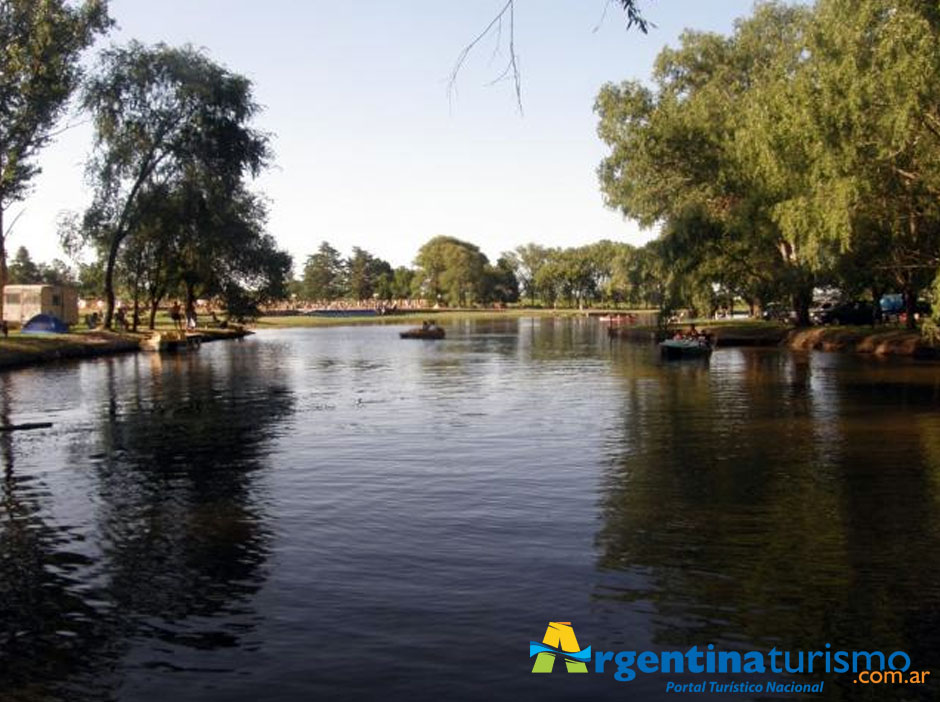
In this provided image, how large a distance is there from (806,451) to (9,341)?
5211 centimetres

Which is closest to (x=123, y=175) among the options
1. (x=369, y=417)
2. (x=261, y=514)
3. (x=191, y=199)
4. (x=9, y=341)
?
(x=191, y=199)

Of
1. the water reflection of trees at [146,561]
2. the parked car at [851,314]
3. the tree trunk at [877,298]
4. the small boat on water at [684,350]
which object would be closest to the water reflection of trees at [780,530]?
the water reflection of trees at [146,561]

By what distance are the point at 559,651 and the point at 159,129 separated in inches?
2651

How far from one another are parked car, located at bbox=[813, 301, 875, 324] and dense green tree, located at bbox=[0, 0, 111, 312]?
60528 mm

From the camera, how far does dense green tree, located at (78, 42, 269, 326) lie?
6631 centimetres

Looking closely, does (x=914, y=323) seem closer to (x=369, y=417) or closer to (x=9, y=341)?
(x=369, y=417)

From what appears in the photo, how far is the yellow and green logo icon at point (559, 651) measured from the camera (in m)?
9.36

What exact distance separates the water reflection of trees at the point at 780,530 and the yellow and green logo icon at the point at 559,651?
0.99 meters

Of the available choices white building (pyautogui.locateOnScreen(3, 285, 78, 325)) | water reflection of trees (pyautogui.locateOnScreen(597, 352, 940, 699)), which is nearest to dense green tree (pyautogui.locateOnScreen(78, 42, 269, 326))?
white building (pyautogui.locateOnScreen(3, 285, 78, 325))

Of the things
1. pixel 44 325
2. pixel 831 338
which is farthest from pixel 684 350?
pixel 44 325

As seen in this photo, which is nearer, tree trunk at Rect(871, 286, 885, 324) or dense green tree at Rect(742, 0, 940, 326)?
dense green tree at Rect(742, 0, 940, 326)

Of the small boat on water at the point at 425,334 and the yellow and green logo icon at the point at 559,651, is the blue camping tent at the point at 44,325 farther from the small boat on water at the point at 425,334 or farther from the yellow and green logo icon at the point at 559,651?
the yellow and green logo icon at the point at 559,651

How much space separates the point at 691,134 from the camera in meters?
60.4

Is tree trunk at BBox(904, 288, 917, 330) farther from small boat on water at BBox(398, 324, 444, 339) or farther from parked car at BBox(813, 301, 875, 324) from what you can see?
small boat on water at BBox(398, 324, 444, 339)
